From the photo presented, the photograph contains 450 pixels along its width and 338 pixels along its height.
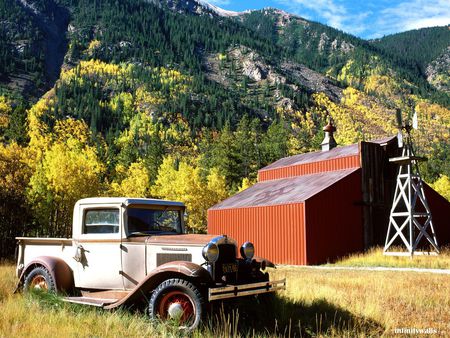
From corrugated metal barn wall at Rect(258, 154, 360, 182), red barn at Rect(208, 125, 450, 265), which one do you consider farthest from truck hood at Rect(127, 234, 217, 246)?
corrugated metal barn wall at Rect(258, 154, 360, 182)

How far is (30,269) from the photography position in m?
9.55

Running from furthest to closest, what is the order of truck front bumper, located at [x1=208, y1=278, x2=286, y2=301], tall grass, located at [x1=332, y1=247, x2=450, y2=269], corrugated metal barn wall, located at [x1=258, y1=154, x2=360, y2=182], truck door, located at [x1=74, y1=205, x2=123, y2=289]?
corrugated metal barn wall, located at [x1=258, y1=154, x2=360, y2=182] < tall grass, located at [x1=332, y1=247, x2=450, y2=269] < truck door, located at [x1=74, y1=205, x2=123, y2=289] < truck front bumper, located at [x1=208, y1=278, x2=286, y2=301]

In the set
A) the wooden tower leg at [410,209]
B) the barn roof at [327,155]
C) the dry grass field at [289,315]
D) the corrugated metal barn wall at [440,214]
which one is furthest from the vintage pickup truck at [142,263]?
the corrugated metal barn wall at [440,214]

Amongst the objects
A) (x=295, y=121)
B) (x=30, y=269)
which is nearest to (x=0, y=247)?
(x=30, y=269)

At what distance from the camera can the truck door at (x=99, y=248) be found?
851 centimetres

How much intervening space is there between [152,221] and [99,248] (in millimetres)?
1148

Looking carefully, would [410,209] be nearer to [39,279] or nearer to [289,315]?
[289,315]

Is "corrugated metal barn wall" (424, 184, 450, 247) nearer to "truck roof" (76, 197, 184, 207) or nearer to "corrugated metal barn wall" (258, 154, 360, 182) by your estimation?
"corrugated metal barn wall" (258, 154, 360, 182)

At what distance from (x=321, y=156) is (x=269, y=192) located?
14.3 feet

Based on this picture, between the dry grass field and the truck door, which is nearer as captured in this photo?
the dry grass field

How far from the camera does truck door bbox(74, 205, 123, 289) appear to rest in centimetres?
851

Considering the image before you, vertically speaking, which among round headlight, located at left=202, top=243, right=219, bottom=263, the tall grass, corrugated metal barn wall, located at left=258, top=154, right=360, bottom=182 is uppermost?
corrugated metal barn wall, located at left=258, top=154, right=360, bottom=182

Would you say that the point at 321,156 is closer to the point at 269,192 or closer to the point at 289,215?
the point at 269,192

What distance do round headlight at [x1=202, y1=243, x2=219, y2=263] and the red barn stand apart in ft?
53.8
